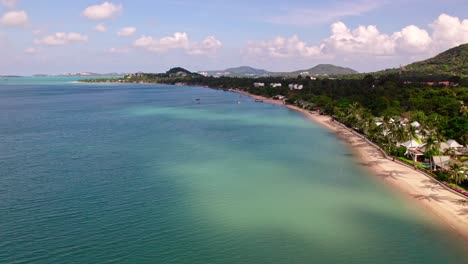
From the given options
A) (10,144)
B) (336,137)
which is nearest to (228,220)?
(336,137)

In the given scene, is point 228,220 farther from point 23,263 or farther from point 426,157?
point 426,157

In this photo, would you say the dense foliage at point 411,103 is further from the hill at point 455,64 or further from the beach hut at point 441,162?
the hill at point 455,64

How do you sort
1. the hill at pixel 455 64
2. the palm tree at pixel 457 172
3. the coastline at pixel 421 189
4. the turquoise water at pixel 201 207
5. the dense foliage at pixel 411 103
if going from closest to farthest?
the turquoise water at pixel 201 207 < the coastline at pixel 421 189 < the palm tree at pixel 457 172 < the dense foliage at pixel 411 103 < the hill at pixel 455 64

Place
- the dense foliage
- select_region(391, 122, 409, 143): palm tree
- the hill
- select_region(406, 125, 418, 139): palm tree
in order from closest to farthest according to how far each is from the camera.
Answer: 1. select_region(406, 125, 418, 139): palm tree
2. select_region(391, 122, 409, 143): palm tree
3. the dense foliage
4. the hill

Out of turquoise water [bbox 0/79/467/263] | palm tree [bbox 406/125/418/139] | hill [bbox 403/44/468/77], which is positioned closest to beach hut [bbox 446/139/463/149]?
palm tree [bbox 406/125/418/139]

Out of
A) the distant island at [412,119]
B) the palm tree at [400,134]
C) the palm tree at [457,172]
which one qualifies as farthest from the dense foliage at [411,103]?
the palm tree at [457,172]

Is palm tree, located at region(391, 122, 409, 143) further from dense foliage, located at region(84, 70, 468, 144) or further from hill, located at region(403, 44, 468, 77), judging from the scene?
hill, located at region(403, 44, 468, 77)
